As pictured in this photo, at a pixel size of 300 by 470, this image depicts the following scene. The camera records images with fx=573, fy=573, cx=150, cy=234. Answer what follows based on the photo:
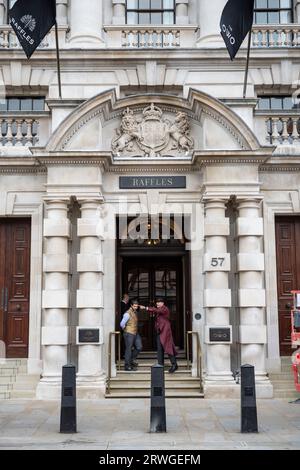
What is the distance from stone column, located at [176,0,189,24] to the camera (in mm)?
17281

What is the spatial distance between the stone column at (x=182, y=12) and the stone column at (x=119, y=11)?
1628 millimetres

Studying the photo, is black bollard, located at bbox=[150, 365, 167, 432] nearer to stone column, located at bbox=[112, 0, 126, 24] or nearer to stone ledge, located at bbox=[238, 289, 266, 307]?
stone ledge, located at bbox=[238, 289, 266, 307]

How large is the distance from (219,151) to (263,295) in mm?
3544

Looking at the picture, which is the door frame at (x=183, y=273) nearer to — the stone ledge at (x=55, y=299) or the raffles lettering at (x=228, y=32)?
the stone ledge at (x=55, y=299)

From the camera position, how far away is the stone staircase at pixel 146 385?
13.2 metres

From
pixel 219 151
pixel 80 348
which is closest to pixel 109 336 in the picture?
pixel 80 348

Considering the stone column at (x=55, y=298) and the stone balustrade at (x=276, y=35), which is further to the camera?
the stone balustrade at (x=276, y=35)

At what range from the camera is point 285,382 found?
13.9 m

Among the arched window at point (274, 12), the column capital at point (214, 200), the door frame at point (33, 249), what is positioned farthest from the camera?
the arched window at point (274, 12)

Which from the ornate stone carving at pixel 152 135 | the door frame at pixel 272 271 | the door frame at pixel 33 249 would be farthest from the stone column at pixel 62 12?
the door frame at pixel 272 271

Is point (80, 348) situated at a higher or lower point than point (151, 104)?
lower

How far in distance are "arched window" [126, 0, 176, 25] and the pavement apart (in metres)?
11.3
